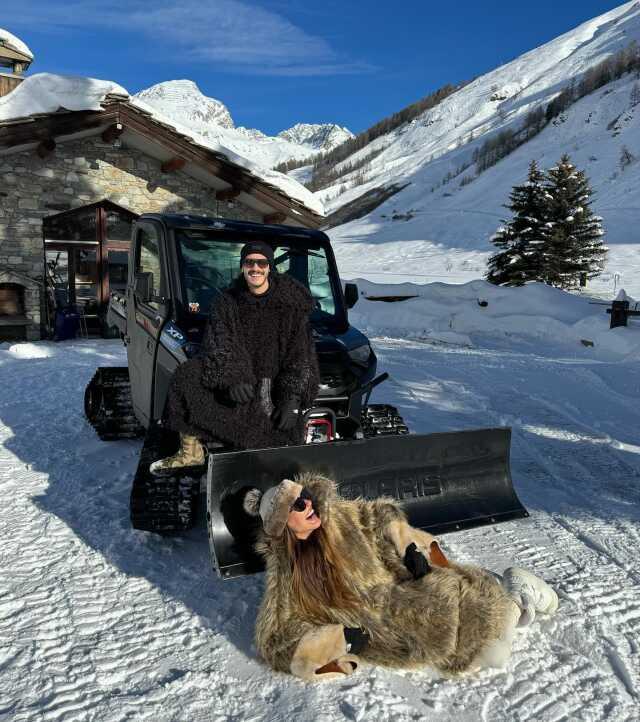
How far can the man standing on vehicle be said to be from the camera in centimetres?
375

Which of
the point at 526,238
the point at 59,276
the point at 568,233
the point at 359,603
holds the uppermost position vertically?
the point at 568,233

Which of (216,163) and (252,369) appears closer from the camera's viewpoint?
(252,369)

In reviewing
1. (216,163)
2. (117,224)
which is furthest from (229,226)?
(117,224)

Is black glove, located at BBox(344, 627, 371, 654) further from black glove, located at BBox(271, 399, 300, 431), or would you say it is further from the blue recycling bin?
the blue recycling bin

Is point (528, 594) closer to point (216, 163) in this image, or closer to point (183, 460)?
point (183, 460)

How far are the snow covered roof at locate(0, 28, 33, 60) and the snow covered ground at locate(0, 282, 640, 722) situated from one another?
A: 12.8 m

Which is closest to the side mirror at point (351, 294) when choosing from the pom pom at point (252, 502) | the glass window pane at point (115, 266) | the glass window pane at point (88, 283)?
the pom pom at point (252, 502)

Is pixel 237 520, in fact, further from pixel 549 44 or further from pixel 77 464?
pixel 549 44

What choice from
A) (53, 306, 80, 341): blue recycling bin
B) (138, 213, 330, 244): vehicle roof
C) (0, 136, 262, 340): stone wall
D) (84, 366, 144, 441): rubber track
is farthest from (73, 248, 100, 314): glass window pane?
(138, 213, 330, 244): vehicle roof

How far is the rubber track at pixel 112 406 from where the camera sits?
19.5ft

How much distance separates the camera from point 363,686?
269cm

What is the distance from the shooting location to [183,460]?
401cm

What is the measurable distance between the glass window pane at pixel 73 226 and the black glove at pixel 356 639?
504 inches

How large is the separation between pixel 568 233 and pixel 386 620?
74.3 feet
